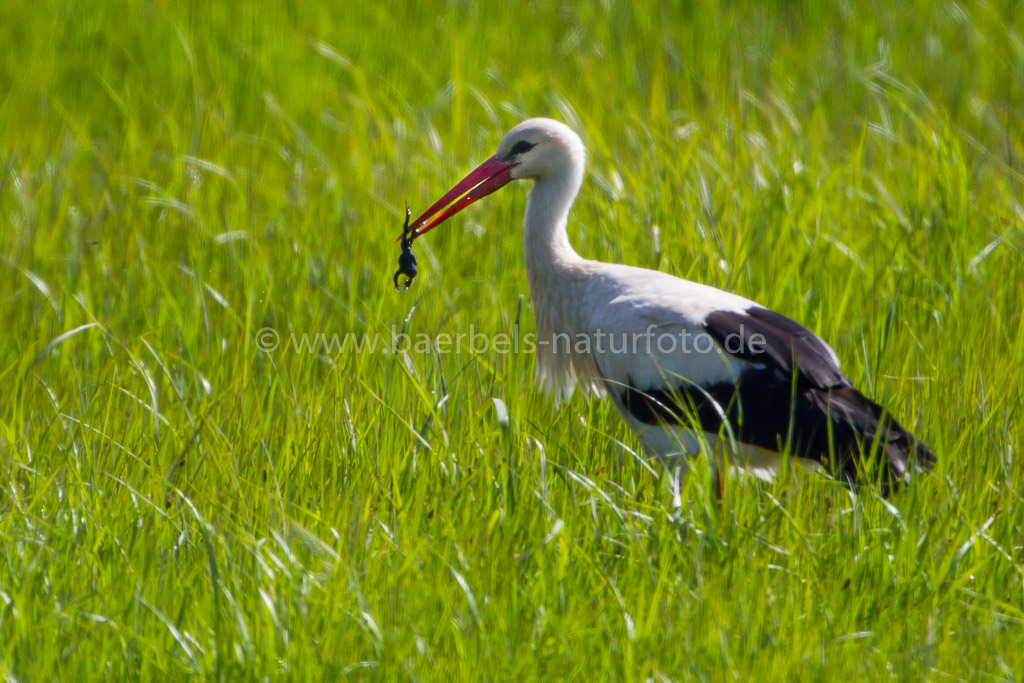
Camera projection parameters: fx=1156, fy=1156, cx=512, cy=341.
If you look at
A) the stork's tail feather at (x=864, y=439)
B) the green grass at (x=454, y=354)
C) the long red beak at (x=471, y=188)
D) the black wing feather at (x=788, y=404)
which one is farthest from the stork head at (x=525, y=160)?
the stork's tail feather at (x=864, y=439)

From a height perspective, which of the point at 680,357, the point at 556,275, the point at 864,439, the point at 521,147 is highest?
the point at 521,147

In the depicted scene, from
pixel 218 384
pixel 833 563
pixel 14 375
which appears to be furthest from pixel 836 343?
pixel 14 375

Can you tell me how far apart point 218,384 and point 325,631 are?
5.09ft

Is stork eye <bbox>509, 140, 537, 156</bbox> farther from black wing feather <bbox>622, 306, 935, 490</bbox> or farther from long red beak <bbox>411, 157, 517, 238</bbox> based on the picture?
black wing feather <bbox>622, 306, 935, 490</bbox>

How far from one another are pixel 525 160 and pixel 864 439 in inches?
54.2

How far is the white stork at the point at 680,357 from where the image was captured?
288cm

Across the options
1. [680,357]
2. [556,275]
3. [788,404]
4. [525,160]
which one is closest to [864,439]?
[788,404]

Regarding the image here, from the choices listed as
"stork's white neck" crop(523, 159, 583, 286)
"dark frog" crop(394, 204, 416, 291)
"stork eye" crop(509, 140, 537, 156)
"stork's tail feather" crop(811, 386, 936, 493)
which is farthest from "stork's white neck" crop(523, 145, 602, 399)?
"stork's tail feather" crop(811, 386, 936, 493)

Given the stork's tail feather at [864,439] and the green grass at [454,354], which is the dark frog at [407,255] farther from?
the stork's tail feather at [864,439]

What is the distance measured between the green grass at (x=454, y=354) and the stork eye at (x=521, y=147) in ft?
1.63

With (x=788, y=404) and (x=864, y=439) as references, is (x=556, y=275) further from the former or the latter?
(x=864, y=439)

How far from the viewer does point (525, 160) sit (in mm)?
3598

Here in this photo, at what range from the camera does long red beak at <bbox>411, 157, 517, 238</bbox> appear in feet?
11.6

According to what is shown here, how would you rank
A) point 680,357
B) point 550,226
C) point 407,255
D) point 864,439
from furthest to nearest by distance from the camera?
1. point 550,226
2. point 407,255
3. point 680,357
4. point 864,439
